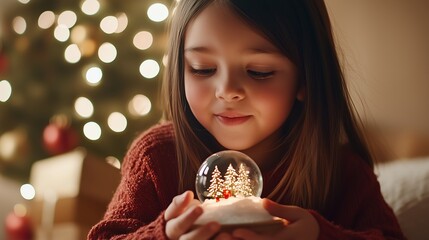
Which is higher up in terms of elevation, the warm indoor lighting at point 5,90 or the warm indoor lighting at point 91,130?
the warm indoor lighting at point 5,90

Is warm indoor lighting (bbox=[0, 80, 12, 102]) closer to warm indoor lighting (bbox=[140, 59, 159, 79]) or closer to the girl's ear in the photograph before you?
warm indoor lighting (bbox=[140, 59, 159, 79])

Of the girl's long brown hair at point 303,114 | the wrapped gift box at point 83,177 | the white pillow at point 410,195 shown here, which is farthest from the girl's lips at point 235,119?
the wrapped gift box at point 83,177

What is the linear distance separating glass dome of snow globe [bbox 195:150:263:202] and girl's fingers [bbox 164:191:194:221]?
0.07 metres

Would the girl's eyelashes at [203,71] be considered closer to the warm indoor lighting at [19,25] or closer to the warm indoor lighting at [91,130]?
the warm indoor lighting at [91,130]

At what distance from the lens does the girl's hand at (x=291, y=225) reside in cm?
87

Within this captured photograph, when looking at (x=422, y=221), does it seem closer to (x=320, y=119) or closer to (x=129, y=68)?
(x=320, y=119)

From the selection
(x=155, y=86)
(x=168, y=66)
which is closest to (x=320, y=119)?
(x=168, y=66)

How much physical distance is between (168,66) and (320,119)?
313mm

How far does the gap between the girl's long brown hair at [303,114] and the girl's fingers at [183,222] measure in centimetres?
32

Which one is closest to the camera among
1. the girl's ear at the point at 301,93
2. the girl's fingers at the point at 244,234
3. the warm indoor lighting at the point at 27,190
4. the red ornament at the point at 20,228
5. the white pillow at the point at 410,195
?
the girl's fingers at the point at 244,234

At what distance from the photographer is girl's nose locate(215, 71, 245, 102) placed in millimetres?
1065

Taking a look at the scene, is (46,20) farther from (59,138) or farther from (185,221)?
(185,221)

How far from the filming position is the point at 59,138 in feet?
8.27

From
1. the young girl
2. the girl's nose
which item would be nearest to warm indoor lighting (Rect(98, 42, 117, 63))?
the young girl
